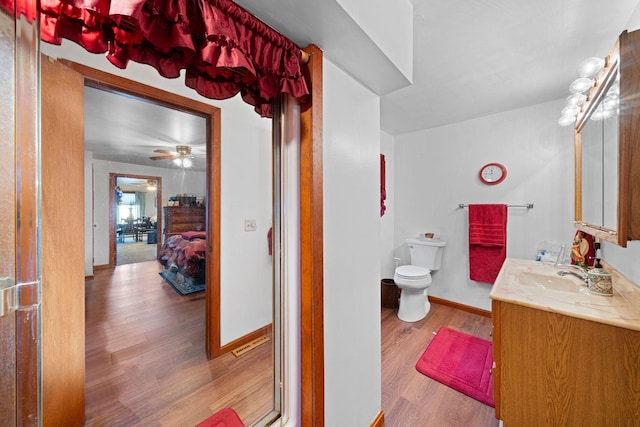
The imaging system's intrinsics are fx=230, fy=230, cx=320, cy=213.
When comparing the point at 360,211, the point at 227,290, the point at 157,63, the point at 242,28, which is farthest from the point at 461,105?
the point at 227,290

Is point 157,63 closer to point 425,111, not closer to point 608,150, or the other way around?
point 608,150

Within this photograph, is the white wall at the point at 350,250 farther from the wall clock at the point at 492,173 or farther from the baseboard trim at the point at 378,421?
the wall clock at the point at 492,173

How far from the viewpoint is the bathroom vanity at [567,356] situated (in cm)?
99

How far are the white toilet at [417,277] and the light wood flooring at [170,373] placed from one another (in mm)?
650

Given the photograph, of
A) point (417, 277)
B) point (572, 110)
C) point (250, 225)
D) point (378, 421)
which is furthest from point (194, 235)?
point (572, 110)

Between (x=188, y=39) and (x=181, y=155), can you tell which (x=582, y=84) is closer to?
(x=188, y=39)

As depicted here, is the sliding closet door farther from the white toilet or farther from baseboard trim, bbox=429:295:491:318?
baseboard trim, bbox=429:295:491:318

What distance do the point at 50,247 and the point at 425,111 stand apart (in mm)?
3055

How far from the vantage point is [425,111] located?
99.9 inches

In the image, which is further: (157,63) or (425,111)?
(425,111)

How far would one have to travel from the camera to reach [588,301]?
119 centimetres

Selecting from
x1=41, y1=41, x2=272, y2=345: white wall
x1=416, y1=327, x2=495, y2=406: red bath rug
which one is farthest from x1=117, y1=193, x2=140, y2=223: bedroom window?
x1=416, y1=327, x2=495, y2=406: red bath rug

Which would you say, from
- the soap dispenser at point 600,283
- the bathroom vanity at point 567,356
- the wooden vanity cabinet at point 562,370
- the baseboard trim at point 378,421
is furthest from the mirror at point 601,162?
the baseboard trim at point 378,421

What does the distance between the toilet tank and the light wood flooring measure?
3.81 ft
